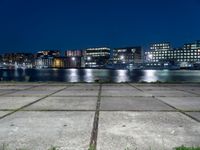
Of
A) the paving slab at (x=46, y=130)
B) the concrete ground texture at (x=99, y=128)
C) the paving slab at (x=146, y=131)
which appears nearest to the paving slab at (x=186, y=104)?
the concrete ground texture at (x=99, y=128)

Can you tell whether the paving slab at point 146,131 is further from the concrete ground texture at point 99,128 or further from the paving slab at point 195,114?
the paving slab at point 195,114

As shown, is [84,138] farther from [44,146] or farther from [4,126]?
[4,126]

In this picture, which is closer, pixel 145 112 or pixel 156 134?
pixel 156 134

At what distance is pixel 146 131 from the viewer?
14.4 feet

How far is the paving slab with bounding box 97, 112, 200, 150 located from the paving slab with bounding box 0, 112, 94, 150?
1.18 ft

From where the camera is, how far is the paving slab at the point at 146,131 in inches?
144

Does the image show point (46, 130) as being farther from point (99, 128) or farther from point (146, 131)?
point (146, 131)

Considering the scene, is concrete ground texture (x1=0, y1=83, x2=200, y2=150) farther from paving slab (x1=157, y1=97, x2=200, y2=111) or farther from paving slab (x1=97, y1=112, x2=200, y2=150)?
paving slab (x1=157, y1=97, x2=200, y2=111)

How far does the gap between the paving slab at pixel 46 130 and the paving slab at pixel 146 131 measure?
359mm

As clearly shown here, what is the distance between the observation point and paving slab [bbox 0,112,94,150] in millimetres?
3672

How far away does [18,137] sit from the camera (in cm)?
402

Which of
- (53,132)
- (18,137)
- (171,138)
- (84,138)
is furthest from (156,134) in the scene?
(18,137)

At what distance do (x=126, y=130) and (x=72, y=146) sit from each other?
4.23ft

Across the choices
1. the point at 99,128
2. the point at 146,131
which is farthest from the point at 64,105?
the point at 146,131
